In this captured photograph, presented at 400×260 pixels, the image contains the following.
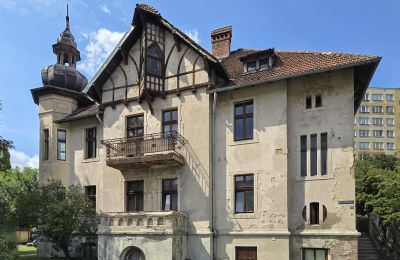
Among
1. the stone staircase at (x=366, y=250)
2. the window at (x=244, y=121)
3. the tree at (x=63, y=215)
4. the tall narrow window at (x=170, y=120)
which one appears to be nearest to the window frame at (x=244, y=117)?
the window at (x=244, y=121)

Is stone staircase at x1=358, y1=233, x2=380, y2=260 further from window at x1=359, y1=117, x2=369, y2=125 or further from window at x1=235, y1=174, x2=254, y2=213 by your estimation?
window at x1=359, y1=117, x2=369, y2=125

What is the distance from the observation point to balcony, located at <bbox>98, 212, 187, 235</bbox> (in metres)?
19.6

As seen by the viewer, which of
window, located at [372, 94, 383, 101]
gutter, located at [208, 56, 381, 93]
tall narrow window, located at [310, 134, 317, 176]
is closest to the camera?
gutter, located at [208, 56, 381, 93]

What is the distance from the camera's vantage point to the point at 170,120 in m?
22.2

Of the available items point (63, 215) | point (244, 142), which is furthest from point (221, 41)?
point (63, 215)

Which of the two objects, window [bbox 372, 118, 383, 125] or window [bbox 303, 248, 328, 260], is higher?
window [bbox 372, 118, 383, 125]

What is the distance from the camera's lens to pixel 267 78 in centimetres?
1936

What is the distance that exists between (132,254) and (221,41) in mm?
12415

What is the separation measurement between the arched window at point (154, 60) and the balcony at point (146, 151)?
308 centimetres

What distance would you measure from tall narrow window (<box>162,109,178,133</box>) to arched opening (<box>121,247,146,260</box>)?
5.76m

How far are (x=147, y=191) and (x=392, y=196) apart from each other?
12.8m

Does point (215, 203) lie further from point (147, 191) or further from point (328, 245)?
point (328, 245)

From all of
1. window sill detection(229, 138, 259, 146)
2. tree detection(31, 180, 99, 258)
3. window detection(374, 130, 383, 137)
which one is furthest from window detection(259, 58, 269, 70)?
window detection(374, 130, 383, 137)

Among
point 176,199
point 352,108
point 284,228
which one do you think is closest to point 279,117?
point 352,108
